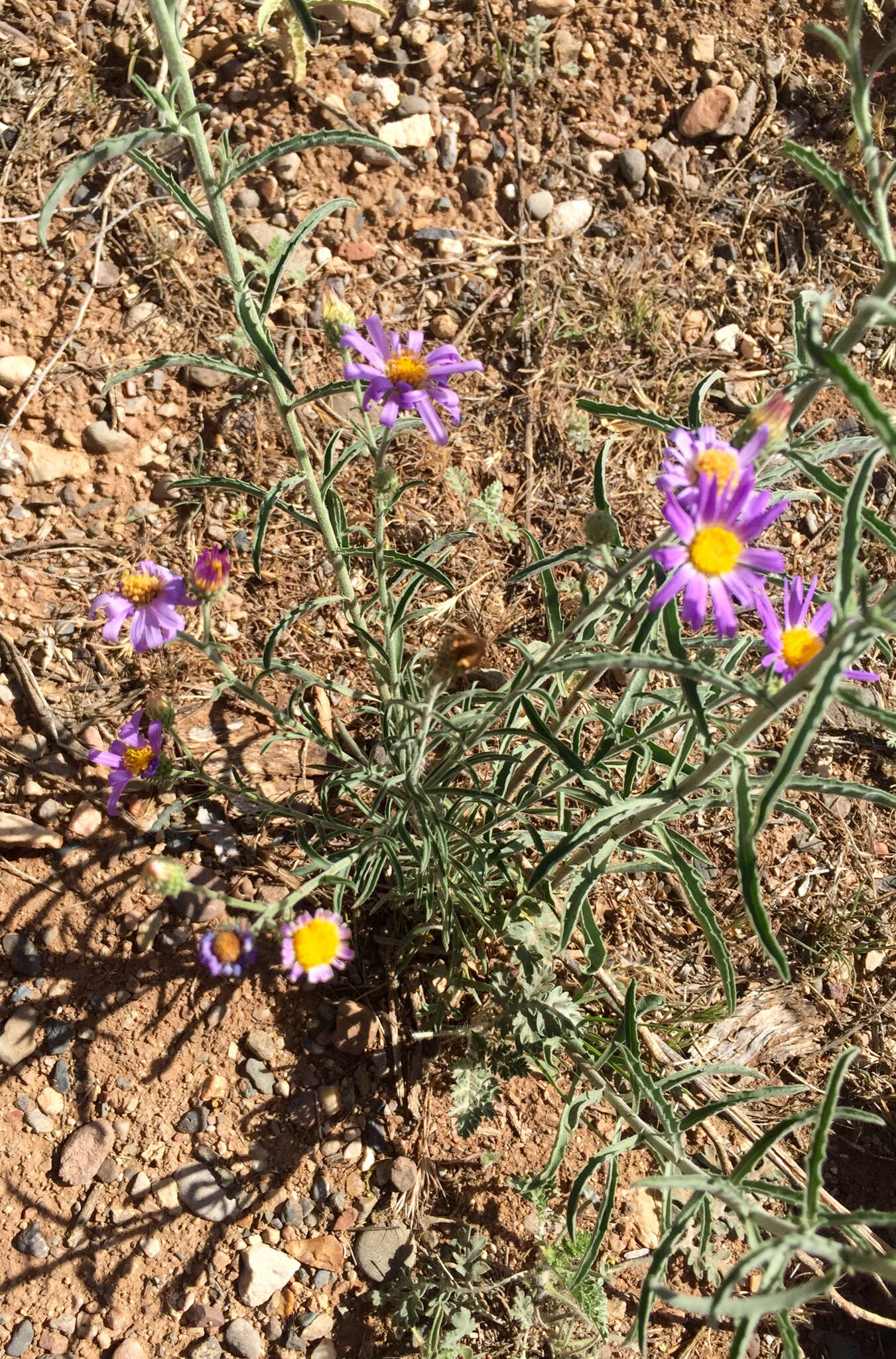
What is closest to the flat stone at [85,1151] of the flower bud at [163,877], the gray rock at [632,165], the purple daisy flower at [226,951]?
the purple daisy flower at [226,951]

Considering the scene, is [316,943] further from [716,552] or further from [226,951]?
[716,552]

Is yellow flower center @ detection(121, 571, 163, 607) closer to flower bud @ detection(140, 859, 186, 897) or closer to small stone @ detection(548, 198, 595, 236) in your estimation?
flower bud @ detection(140, 859, 186, 897)

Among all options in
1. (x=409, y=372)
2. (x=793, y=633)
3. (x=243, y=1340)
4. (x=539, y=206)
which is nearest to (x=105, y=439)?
(x=409, y=372)

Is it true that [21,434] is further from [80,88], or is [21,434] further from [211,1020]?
[211,1020]

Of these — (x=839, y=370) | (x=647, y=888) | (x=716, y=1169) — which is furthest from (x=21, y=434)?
(x=716, y=1169)

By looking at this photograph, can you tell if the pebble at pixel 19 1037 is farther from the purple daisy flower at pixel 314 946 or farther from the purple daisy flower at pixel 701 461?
the purple daisy flower at pixel 701 461

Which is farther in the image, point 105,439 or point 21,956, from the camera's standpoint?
point 105,439
